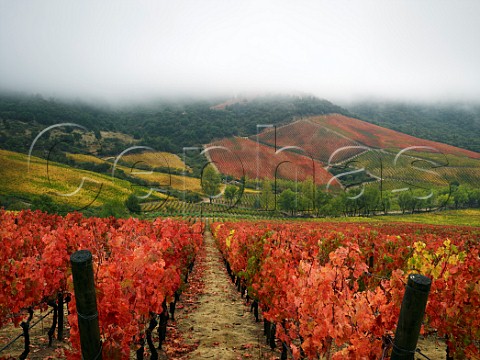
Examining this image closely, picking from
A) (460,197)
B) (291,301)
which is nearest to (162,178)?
(460,197)

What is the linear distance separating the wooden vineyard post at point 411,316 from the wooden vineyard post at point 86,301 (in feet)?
10.1

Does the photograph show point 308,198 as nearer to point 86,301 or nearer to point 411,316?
point 411,316

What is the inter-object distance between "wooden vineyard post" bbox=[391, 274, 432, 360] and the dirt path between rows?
520 cm

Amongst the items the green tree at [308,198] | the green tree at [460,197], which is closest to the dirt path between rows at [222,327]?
the green tree at [308,198]

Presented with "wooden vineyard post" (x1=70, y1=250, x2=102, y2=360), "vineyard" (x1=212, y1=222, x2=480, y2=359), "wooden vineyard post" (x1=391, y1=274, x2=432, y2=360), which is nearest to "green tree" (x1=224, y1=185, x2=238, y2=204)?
"vineyard" (x1=212, y1=222, x2=480, y2=359)

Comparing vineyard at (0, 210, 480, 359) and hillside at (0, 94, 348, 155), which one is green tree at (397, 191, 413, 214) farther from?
A: hillside at (0, 94, 348, 155)

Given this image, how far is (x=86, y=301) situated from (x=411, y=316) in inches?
126

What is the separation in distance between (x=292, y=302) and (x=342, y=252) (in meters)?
1.54

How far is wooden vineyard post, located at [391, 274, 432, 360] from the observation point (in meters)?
2.63

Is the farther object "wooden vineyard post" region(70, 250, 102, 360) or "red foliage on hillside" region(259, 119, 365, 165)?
"red foliage on hillside" region(259, 119, 365, 165)

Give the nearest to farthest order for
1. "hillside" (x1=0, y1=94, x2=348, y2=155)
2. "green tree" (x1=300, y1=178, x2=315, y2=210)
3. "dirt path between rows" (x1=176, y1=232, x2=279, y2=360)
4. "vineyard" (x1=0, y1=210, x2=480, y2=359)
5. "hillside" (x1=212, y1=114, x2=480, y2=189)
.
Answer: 1. "vineyard" (x1=0, y1=210, x2=480, y2=359)
2. "dirt path between rows" (x1=176, y1=232, x2=279, y2=360)
3. "green tree" (x1=300, y1=178, x2=315, y2=210)
4. "hillside" (x1=212, y1=114, x2=480, y2=189)
5. "hillside" (x1=0, y1=94, x2=348, y2=155)

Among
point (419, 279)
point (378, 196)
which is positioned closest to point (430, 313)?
point (419, 279)

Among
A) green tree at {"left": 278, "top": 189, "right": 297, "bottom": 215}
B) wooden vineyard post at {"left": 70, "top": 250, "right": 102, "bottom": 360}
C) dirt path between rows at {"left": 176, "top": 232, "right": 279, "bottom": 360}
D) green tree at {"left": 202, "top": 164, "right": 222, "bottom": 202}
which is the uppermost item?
wooden vineyard post at {"left": 70, "top": 250, "right": 102, "bottom": 360}

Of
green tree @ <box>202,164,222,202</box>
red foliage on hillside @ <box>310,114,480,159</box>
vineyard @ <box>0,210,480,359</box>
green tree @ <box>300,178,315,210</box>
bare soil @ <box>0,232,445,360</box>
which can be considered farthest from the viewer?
red foliage on hillside @ <box>310,114,480,159</box>
